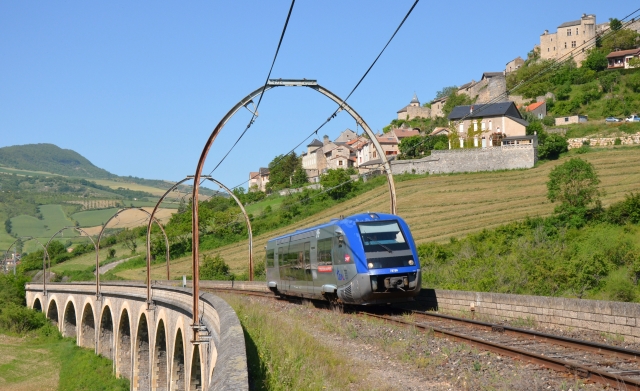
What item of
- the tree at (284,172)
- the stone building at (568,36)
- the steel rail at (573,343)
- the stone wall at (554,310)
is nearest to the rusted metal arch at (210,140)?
the stone wall at (554,310)

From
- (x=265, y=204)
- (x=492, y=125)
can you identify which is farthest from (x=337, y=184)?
(x=492, y=125)

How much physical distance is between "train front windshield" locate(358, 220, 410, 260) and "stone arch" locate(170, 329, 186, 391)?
992 centimetres

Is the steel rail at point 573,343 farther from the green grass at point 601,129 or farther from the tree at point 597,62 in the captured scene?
the tree at point 597,62

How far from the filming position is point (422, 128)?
13888cm

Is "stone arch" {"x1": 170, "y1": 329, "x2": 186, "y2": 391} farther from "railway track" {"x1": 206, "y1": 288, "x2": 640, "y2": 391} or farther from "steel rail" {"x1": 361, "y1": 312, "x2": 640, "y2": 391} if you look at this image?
"steel rail" {"x1": 361, "y1": 312, "x2": 640, "y2": 391}

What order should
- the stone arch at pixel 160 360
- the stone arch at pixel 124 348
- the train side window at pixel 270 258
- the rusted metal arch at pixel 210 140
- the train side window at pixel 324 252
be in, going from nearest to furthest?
the rusted metal arch at pixel 210 140
the train side window at pixel 324 252
the train side window at pixel 270 258
the stone arch at pixel 160 360
the stone arch at pixel 124 348

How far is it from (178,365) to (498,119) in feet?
245

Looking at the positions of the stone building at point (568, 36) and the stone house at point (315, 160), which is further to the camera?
the stone building at point (568, 36)

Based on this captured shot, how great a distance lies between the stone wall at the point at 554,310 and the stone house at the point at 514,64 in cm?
14666

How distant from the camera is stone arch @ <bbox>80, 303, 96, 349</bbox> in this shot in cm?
5256

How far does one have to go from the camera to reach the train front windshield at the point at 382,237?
1834 centimetres

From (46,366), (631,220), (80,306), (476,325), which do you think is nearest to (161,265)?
(80,306)

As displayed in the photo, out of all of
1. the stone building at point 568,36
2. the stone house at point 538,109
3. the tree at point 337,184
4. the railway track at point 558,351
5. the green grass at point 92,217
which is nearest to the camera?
the railway track at point 558,351

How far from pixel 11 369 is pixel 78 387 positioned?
7.62 m
